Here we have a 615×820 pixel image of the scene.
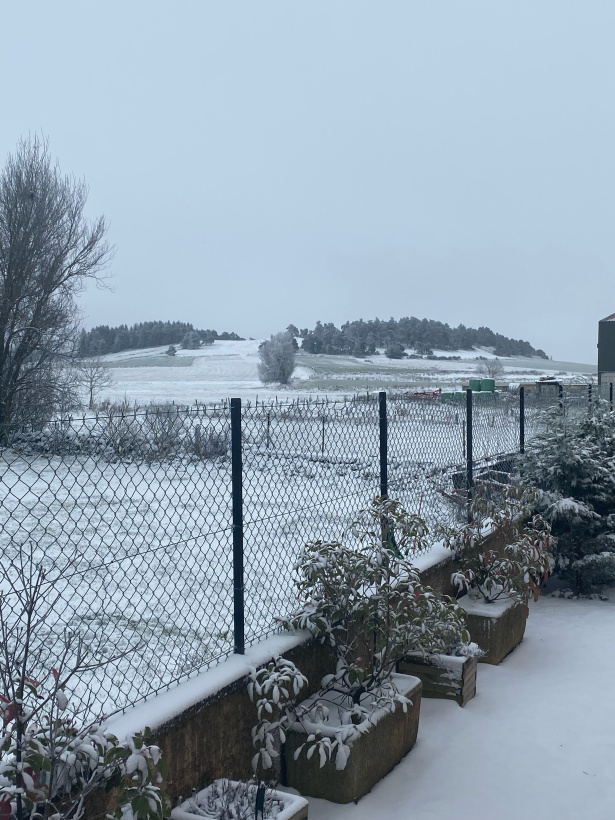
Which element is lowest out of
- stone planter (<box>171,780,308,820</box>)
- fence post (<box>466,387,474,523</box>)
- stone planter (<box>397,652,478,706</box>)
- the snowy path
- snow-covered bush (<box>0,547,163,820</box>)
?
the snowy path

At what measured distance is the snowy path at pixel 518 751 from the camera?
3.39 m

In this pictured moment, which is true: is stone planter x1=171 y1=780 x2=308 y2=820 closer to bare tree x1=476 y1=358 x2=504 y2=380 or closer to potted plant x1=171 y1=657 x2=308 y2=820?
potted plant x1=171 y1=657 x2=308 y2=820

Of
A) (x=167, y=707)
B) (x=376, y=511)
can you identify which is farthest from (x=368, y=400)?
(x=167, y=707)

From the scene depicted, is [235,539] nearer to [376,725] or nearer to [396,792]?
[376,725]

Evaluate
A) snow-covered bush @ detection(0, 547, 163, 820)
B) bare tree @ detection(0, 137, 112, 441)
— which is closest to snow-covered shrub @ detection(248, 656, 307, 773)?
snow-covered bush @ detection(0, 547, 163, 820)

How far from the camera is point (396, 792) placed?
353cm

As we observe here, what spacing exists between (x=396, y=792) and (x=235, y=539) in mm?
1430

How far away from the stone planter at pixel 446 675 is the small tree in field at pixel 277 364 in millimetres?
53126

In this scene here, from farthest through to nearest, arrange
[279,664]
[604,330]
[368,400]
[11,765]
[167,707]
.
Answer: [604,330] → [368,400] → [279,664] → [167,707] → [11,765]

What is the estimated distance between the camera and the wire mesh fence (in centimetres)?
360

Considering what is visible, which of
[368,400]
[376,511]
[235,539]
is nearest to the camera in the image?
[235,539]

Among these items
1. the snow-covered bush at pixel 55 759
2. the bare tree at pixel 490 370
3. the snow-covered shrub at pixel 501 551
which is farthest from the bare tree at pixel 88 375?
the bare tree at pixel 490 370

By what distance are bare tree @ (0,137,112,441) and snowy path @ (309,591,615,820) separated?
12999 millimetres

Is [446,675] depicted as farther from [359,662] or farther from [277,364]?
[277,364]
